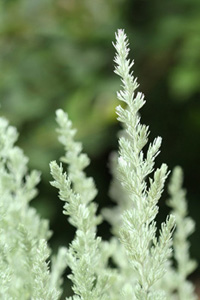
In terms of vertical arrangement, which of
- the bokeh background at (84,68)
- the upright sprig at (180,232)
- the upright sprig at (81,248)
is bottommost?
the upright sprig at (81,248)

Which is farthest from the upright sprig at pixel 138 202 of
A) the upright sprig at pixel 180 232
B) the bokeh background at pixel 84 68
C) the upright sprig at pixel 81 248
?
the bokeh background at pixel 84 68

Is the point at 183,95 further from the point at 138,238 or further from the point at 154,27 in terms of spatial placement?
the point at 138,238

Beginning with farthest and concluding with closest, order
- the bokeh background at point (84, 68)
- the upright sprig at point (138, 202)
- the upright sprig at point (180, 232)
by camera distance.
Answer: the bokeh background at point (84, 68) → the upright sprig at point (180, 232) → the upright sprig at point (138, 202)

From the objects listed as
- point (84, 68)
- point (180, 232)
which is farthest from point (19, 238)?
point (84, 68)

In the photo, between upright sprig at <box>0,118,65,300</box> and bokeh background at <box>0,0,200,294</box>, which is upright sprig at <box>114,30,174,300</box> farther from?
bokeh background at <box>0,0,200,294</box>

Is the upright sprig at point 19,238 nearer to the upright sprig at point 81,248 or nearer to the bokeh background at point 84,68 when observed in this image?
the upright sprig at point 81,248

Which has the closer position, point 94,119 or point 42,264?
point 42,264

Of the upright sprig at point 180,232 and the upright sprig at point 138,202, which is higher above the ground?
the upright sprig at point 180,232

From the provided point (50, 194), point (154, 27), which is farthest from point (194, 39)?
point (50, 194)

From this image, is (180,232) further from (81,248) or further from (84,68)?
(84,68)
